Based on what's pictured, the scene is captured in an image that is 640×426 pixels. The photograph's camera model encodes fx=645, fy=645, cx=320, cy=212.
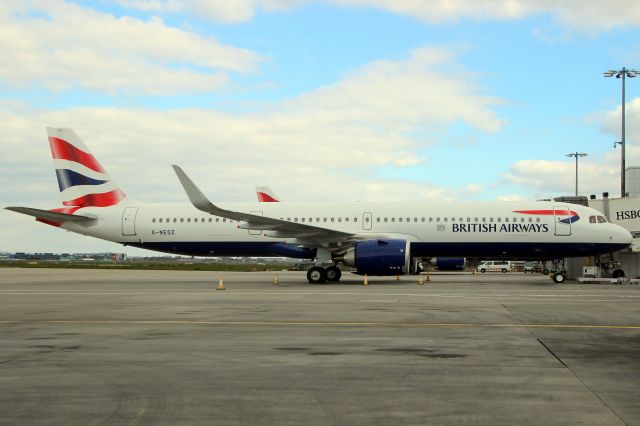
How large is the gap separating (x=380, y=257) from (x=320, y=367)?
18.7 meters

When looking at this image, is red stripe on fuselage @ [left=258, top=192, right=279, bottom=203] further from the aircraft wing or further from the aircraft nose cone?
the aircraft nose cone

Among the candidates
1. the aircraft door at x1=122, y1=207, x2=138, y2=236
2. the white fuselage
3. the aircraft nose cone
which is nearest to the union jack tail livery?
the aircraft door at x1=122, y1=207, x2=138, y2=236

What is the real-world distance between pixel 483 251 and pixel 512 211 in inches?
84.7

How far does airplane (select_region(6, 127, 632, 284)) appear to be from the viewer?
2687cm

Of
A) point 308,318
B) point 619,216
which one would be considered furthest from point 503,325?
point 619,216

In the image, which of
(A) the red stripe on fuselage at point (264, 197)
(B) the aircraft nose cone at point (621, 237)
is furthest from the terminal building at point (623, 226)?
(A) the red stripe on fuselage at point (264, 197)

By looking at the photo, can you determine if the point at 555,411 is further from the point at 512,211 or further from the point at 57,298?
the point at 512,211

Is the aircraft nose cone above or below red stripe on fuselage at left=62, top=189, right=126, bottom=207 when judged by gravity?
below

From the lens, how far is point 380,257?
2616 cm

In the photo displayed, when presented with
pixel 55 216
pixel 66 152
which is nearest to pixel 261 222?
pixel 55 216

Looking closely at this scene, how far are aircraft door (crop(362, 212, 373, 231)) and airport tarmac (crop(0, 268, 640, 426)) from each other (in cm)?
1414

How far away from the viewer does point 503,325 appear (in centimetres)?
1211

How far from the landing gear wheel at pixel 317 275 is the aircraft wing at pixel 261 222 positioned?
67.5 inches

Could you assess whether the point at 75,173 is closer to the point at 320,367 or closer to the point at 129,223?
the point at 129,223
